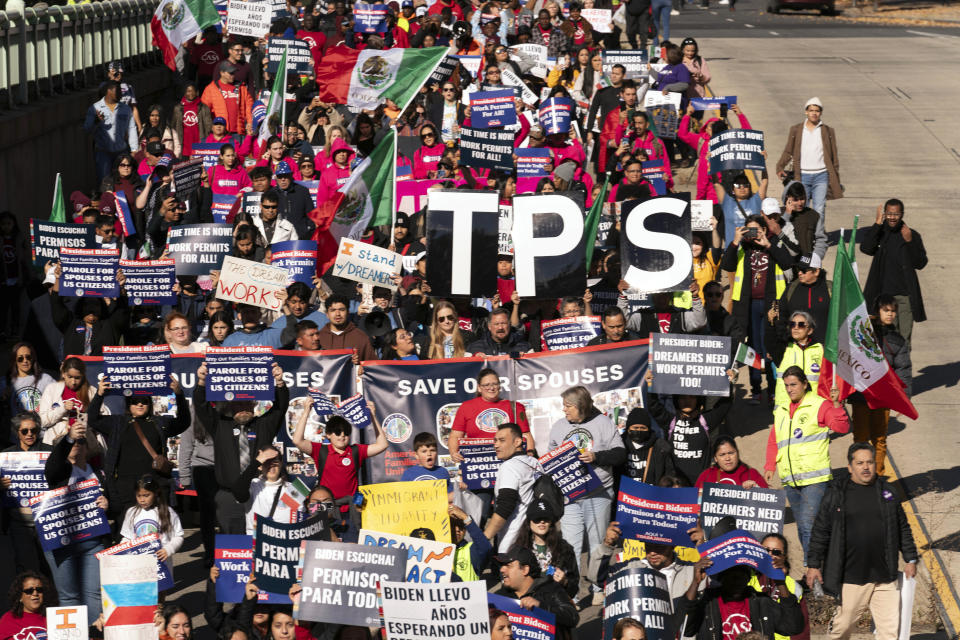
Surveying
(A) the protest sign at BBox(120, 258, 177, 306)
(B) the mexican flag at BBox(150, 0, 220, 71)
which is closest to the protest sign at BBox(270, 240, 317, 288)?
(A) the protest sign at BBox(120, 258, 177, 306)

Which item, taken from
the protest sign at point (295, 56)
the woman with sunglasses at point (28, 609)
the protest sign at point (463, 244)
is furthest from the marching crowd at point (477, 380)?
the protest sign at point (295, 56)

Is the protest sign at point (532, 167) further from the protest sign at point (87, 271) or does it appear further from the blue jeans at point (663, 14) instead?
the blue jeans at point (663, 14)

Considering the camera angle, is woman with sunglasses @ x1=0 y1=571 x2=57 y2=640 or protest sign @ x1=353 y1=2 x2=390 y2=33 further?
protest sign @ x1=353 y1=2 x2=390 y2=33

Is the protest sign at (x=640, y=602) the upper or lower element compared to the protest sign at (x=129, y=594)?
upper

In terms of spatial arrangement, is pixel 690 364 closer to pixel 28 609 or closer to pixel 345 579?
pixel 345 579

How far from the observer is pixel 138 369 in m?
13.9

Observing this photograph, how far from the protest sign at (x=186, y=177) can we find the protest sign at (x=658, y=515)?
30.6 ft

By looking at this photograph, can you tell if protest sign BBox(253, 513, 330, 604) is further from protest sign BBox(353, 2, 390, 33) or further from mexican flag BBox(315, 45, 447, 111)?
protest sign BBox(353, 2, 390, 33)

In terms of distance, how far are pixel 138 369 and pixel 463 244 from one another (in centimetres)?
363

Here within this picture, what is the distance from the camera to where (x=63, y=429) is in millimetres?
14188

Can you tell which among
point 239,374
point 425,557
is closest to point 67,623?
point 425,557

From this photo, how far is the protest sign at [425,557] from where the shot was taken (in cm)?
1130

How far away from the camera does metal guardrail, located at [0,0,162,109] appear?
22.8m

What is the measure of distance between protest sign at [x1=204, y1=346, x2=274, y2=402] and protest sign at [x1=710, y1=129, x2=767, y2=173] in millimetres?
7416
